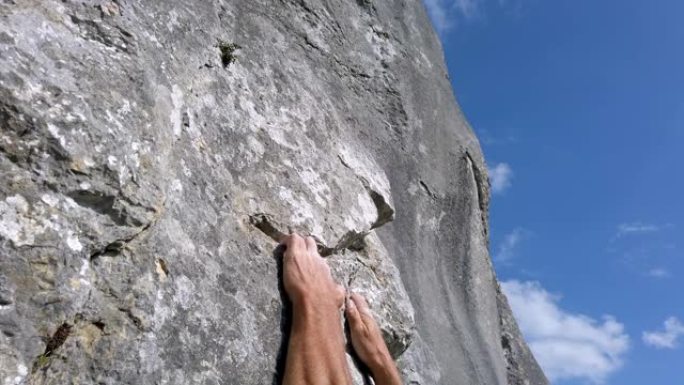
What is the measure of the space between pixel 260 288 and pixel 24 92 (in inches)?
56.7

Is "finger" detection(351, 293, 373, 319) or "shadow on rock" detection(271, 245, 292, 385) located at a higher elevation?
"finger" detection(351, 293, 373, 319)

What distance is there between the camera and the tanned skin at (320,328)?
10.5 ft

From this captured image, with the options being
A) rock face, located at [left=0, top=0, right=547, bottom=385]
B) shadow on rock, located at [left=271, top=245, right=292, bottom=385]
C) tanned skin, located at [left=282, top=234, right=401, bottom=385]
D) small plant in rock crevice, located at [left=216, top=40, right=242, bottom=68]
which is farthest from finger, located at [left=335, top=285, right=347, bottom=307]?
→ small plant in rock crevice, located at [left=216, top=40, right=242, bottom=68]

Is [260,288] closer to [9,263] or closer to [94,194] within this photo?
[94,194]

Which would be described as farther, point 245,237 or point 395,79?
point 395,79

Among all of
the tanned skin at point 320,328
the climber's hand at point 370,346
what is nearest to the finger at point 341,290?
the tanned skin at point 320,328

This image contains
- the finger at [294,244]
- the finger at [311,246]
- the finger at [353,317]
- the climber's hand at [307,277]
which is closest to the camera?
the climber's hand at [307,277]

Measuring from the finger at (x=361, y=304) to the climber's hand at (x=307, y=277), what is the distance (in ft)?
0.59

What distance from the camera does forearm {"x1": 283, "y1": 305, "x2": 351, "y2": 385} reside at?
3137 mm

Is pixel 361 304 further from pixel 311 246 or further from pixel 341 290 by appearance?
pixel 311 246

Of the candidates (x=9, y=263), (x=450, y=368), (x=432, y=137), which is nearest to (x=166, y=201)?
(x=9, y=263)

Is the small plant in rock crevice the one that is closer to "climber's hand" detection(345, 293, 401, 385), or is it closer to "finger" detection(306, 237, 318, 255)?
"finger" detection(306, 237, 318, 255)

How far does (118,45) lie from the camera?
2932 mm

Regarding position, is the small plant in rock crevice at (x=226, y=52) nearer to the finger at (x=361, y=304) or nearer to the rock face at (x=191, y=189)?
the rock face at (x=191, y=189)
